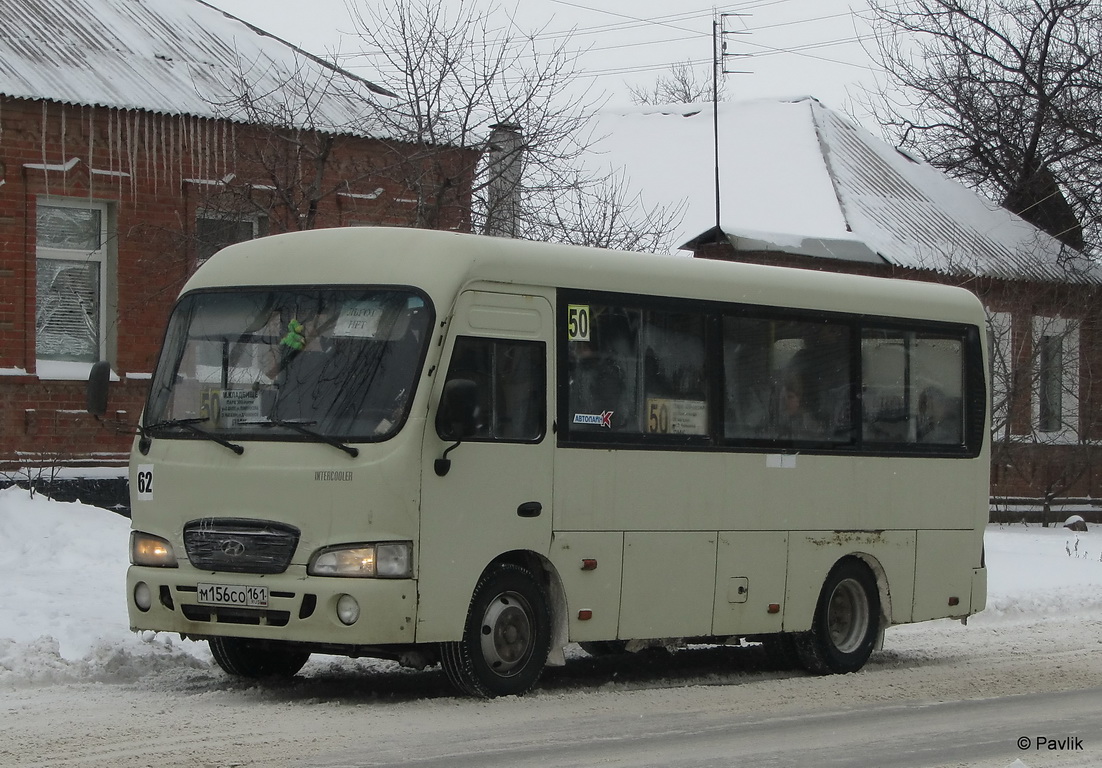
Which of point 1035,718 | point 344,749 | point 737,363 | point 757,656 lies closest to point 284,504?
point 344,749

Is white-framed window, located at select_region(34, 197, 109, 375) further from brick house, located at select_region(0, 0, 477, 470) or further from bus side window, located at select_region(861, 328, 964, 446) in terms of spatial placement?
bus side window, located at select_region(861, 328, 964, 446)

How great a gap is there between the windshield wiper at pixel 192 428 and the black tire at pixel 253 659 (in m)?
1.27

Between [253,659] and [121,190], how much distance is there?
10.3 m

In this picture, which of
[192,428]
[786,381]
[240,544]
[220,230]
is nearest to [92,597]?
[192,428]

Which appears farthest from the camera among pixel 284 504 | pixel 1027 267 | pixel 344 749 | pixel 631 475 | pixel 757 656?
pixel 1027 267

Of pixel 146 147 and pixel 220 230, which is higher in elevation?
pixel 146 147

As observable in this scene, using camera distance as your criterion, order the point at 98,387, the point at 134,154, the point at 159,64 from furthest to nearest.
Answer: the point at 159,64
the point at 134,154
the point at 98,387

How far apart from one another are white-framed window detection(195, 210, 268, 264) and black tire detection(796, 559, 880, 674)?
9599 mm

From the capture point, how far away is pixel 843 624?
488 inches

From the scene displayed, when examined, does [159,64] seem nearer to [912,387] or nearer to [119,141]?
[119,141]

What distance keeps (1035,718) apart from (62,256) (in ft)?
43.3

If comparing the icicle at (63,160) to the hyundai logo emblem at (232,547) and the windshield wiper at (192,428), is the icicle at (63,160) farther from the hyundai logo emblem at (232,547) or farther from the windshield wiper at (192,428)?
the hyundai logo emblem at (232,547)

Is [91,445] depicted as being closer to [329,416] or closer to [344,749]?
[329,416]

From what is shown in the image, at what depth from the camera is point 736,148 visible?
33469 mm
